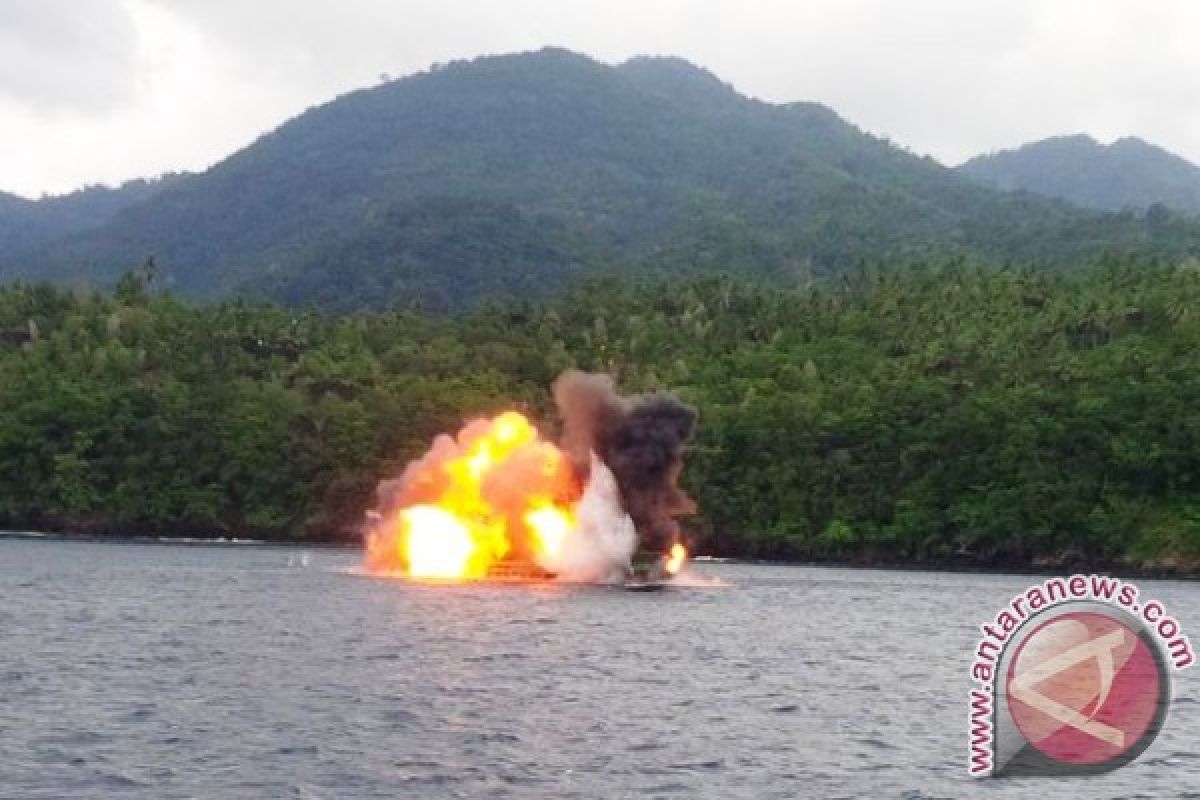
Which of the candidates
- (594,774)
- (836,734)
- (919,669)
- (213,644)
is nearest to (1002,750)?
(836,734)

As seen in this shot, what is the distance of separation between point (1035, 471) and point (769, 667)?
388 ft

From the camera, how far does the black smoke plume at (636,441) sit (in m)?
129

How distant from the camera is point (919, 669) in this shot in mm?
84812

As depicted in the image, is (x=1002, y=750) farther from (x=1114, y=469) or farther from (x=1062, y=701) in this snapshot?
(x=1114, y=469)

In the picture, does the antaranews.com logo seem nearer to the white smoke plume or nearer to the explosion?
the white smoke plume

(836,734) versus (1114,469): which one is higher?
(1114,469)

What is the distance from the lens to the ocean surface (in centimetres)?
5000

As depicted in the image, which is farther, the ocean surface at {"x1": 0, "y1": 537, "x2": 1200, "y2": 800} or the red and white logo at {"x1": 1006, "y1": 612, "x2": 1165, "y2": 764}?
the red and white logo at {"x1": 1006, "y1": 612, "x2": 1165, "y2": 764}

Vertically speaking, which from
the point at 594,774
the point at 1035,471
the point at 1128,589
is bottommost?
the point at 594,774

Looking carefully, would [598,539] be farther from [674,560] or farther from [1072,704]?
[1072,704]

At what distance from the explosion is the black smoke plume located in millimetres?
81

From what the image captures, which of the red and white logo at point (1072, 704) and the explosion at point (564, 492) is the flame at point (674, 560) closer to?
the explosion at point (564, 492)

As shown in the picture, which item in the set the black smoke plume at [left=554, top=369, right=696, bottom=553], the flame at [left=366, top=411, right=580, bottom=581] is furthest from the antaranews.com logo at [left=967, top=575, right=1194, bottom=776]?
the flame at [left=366, top=411, right=580, bottom=581]

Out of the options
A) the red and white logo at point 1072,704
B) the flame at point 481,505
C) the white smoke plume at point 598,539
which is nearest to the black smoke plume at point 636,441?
the white smoke plume at point 598,539
